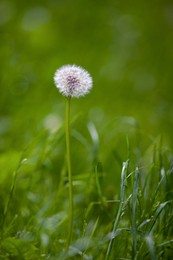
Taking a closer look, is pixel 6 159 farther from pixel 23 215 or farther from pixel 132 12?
pixel 132 12

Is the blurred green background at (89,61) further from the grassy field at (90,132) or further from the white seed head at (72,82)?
the white seed head at (72,82)

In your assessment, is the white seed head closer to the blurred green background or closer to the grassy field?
the grassy field

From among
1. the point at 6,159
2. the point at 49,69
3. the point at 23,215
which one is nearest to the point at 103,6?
the point at 49,69

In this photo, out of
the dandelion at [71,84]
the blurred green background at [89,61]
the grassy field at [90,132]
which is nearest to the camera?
the dandelion at [71,84]

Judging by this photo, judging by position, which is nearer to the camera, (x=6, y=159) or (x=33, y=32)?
(x=6, y=159)

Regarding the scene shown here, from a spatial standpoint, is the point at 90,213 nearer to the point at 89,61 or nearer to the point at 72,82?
the point at 72,82

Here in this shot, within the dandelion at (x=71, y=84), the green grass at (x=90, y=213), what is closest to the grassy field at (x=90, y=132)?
the green grass at (x=90, y=213)
